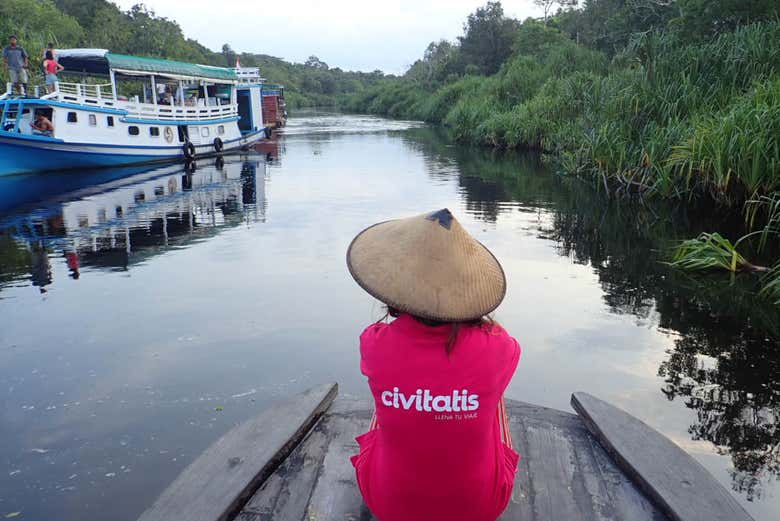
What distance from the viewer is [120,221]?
36.0ft

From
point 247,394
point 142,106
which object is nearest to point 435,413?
point 247,394

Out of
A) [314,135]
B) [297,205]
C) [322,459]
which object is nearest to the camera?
[322,459]

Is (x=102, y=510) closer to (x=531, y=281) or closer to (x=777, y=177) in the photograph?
(x=531, y=281)

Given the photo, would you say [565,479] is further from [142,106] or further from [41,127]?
[142,106]

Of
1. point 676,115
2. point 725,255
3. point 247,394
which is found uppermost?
point 676,115

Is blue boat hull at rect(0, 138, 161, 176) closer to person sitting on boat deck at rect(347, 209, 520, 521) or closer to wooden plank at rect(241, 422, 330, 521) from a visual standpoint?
wooden plank at rect(241, 422, 330, 521)

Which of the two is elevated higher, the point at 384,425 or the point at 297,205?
the point at 384,425

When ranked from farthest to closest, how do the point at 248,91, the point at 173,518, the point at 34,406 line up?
1. the point at 248,91
2. the point at 34,406
3. the point at 173,518

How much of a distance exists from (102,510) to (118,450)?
0.61 metres

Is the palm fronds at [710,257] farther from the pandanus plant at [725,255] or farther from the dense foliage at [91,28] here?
the dense foliage at [91,28]

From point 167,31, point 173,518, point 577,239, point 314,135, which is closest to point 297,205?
point 577,239

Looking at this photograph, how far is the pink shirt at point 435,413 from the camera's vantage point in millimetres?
1883

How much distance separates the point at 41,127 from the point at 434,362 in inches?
704

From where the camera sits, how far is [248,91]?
27922mm
